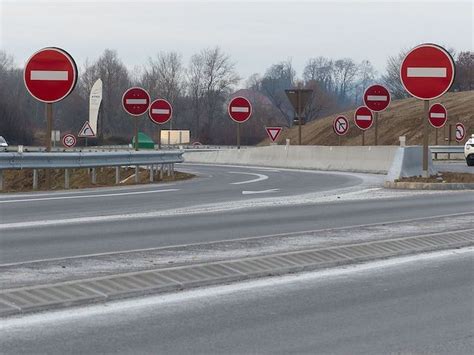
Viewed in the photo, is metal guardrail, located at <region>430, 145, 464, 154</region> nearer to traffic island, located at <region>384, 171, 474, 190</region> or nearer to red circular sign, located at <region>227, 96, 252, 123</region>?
red circular sign, located at <region>227, 96, 252, 123</region>

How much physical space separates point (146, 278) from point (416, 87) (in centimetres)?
1528

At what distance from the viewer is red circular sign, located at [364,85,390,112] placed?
32188mm

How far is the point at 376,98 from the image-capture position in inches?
1267

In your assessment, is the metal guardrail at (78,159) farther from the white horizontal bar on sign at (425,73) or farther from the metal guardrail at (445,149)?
the metal guardrail at (445,149)

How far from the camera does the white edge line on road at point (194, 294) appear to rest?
7.45 m

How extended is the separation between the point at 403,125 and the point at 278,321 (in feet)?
257

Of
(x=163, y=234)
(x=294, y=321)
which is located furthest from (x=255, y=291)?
(x=163, y=234)

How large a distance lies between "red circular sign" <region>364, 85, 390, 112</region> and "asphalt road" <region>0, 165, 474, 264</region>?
7.62m

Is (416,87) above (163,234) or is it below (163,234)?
above

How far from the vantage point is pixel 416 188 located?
74.7 ft

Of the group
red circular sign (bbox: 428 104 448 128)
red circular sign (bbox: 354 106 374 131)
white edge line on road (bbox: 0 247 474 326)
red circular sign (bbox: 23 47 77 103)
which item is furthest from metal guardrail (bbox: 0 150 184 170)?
red circular sign (bbox: 428 104 448 128)

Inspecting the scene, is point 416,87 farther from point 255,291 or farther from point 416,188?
point 255,291

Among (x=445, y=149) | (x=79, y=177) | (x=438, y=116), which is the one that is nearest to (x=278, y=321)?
(x=79, y=177)

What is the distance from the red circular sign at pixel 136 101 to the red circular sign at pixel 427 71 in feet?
27.4
